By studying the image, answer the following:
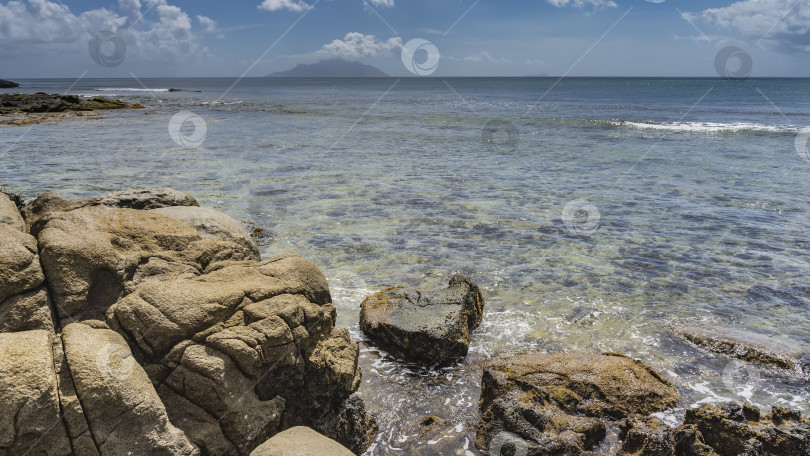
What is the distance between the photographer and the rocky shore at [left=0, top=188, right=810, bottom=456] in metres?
3.97

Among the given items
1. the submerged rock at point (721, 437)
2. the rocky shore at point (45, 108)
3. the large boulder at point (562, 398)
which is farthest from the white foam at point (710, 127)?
the rocky shore at point (45, 108)

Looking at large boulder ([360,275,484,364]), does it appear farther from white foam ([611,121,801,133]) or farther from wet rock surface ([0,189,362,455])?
white foam ([611,121,801,133])

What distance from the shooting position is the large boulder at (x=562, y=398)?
16.3ft

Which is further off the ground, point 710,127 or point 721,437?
point 710,127

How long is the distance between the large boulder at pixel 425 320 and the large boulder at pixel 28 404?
380cm

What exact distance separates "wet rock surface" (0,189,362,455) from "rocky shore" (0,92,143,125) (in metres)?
35.4

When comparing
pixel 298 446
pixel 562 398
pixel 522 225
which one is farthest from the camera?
pixel 522 225

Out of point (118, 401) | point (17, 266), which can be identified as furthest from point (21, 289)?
point (118, 401)

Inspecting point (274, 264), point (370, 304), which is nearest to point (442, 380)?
point (370, 304)

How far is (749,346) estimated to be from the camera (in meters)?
7.18

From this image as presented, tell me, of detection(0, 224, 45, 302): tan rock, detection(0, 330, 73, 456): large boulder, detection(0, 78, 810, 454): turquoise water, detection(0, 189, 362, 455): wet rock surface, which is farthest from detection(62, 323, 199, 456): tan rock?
detection(0, 78, 810, 454): turquoise water

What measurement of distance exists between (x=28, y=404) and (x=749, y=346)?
25.6 feet

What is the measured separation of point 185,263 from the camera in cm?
573

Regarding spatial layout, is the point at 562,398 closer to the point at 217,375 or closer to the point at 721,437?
the point at 721,437
